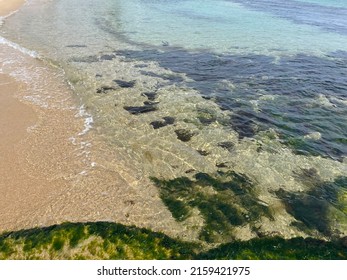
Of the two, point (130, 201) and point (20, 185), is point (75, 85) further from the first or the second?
point (130, 201)

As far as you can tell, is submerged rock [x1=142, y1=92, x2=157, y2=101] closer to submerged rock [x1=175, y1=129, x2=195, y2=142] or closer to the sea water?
the sea water

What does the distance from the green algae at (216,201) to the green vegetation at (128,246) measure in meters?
0.77

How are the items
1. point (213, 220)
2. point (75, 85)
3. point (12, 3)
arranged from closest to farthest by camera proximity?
point (213, 220) → point (75, 85) → point (12, 3)

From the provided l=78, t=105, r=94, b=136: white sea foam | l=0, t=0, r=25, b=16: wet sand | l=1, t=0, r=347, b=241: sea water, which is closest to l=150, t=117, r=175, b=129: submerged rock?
l=1, t=0, r=347, b=241: sea water

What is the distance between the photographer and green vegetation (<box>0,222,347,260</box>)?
30.5ft

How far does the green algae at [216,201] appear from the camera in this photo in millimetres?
10789

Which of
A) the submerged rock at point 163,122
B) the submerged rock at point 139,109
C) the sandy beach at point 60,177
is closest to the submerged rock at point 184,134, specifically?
the submerged rock at point 163,122

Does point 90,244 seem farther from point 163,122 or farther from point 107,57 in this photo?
point 107,57

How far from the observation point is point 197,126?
16734mm

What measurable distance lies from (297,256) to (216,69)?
719 inches

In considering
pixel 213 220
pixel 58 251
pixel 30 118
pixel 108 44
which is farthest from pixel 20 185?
pixel 108 44

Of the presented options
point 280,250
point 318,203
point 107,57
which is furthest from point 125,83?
point 280,250

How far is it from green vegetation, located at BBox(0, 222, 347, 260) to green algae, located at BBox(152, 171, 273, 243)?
769 millimetres

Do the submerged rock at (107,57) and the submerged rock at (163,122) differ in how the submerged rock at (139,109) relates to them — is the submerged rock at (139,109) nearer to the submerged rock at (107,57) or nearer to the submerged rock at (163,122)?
the submerged rock at (163,122)
